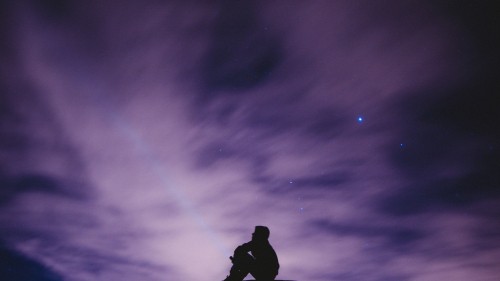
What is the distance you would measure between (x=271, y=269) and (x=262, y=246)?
81 cm

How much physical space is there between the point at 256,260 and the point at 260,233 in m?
0.91

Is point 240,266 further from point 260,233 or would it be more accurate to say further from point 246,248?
point 260,233

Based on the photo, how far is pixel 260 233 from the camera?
11656 mm

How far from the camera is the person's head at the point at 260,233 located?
38.1 ft

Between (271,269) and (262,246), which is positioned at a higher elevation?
(262,246)

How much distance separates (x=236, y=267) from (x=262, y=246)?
1167 millimetres

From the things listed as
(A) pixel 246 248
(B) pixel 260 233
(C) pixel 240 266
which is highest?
(B) pixel 260 233

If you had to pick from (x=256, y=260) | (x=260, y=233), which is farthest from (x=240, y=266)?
(x=260, y=233)

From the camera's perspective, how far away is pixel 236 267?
11555 mm

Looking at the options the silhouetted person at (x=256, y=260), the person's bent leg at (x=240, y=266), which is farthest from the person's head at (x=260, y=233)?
the person's bent leg at (x=240, y=266)

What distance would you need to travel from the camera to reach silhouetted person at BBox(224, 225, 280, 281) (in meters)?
11.3

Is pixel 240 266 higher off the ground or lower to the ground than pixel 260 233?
lower

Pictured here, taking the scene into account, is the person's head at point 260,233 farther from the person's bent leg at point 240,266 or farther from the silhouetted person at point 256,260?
the person's bent leg at point 240,266

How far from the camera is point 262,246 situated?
11.5 m
